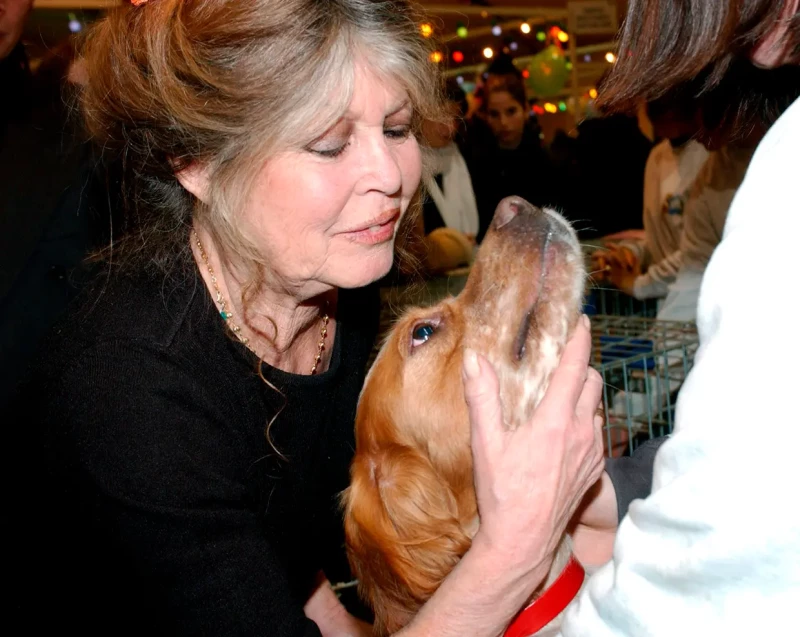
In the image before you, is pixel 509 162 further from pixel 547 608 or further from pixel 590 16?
pixel 547 608

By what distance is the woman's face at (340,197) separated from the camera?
4.95 ft

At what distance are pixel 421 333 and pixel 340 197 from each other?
43 cm

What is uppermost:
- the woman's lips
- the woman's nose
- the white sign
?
the white sign

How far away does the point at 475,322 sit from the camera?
174 centimetres

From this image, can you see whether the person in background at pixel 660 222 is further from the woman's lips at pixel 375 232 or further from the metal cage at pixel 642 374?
the woman's lips at pixel 375 232

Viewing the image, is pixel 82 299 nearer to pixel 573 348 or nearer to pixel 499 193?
pixel 573 348

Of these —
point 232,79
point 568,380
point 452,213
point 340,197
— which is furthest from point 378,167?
point 452,213

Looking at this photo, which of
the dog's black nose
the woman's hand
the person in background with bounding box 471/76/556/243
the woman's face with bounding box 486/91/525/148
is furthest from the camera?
the woman's face with bounding box 486/91/525/148

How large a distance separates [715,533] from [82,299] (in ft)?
4.66

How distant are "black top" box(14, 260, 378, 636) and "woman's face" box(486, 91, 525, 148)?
12.8 feet

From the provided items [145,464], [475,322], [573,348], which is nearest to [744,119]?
[573,348]

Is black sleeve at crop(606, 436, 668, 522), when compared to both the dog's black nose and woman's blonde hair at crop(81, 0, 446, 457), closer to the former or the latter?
the dog's black nose

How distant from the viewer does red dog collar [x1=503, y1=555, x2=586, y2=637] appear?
61.2 inches

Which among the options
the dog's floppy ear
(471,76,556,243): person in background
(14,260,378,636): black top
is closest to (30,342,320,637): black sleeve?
(14,260,378,636): black top
